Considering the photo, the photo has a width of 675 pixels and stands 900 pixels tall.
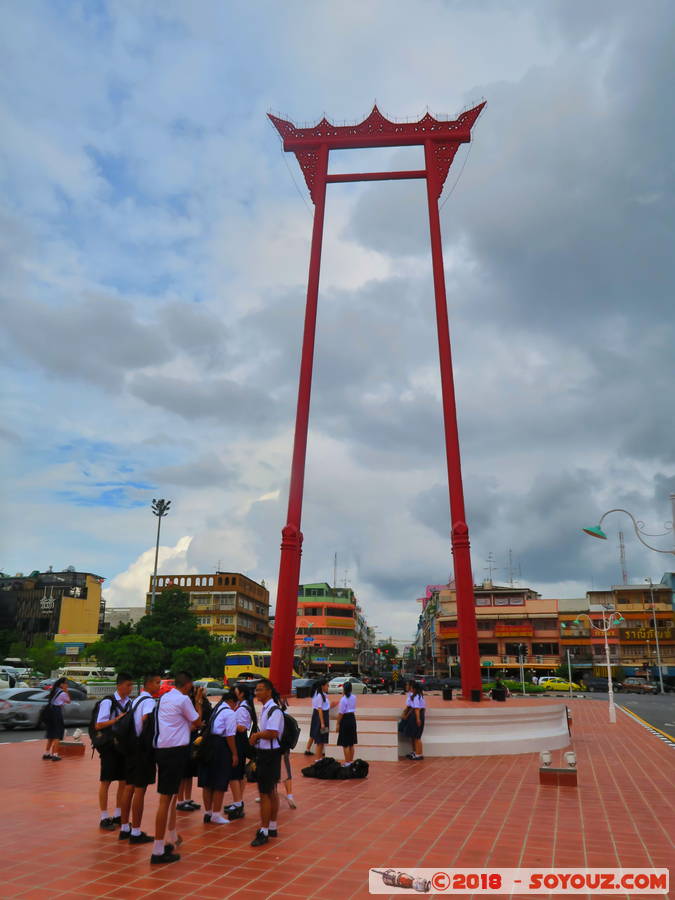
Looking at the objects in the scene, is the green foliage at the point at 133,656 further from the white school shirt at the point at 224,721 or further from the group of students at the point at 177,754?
the white school shirt at the point at 224,721

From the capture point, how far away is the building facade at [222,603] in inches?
2662

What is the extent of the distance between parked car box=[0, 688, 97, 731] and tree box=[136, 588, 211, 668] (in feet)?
94.7

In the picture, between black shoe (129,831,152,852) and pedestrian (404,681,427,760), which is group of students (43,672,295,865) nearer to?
black shoe (129,831,152,852)

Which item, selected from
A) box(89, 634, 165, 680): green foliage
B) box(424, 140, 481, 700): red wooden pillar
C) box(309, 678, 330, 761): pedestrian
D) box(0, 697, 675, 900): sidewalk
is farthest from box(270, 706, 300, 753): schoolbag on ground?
box(89, 634, 165, 680): green foliage

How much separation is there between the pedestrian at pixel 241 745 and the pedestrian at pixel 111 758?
1.21 metres

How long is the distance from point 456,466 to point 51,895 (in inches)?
541

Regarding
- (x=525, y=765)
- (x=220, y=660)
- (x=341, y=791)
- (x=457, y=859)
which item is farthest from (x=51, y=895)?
(x=220, y=660)

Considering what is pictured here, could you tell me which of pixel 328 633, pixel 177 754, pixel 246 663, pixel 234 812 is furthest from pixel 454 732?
pixel 328 633

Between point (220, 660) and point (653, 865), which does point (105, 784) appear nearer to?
point (653, 865)

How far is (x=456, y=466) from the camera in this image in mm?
17359

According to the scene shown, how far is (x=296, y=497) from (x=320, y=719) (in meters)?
6.77

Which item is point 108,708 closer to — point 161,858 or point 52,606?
point 161,858

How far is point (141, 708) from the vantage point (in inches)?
256

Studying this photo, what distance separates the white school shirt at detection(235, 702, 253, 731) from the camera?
773cm
